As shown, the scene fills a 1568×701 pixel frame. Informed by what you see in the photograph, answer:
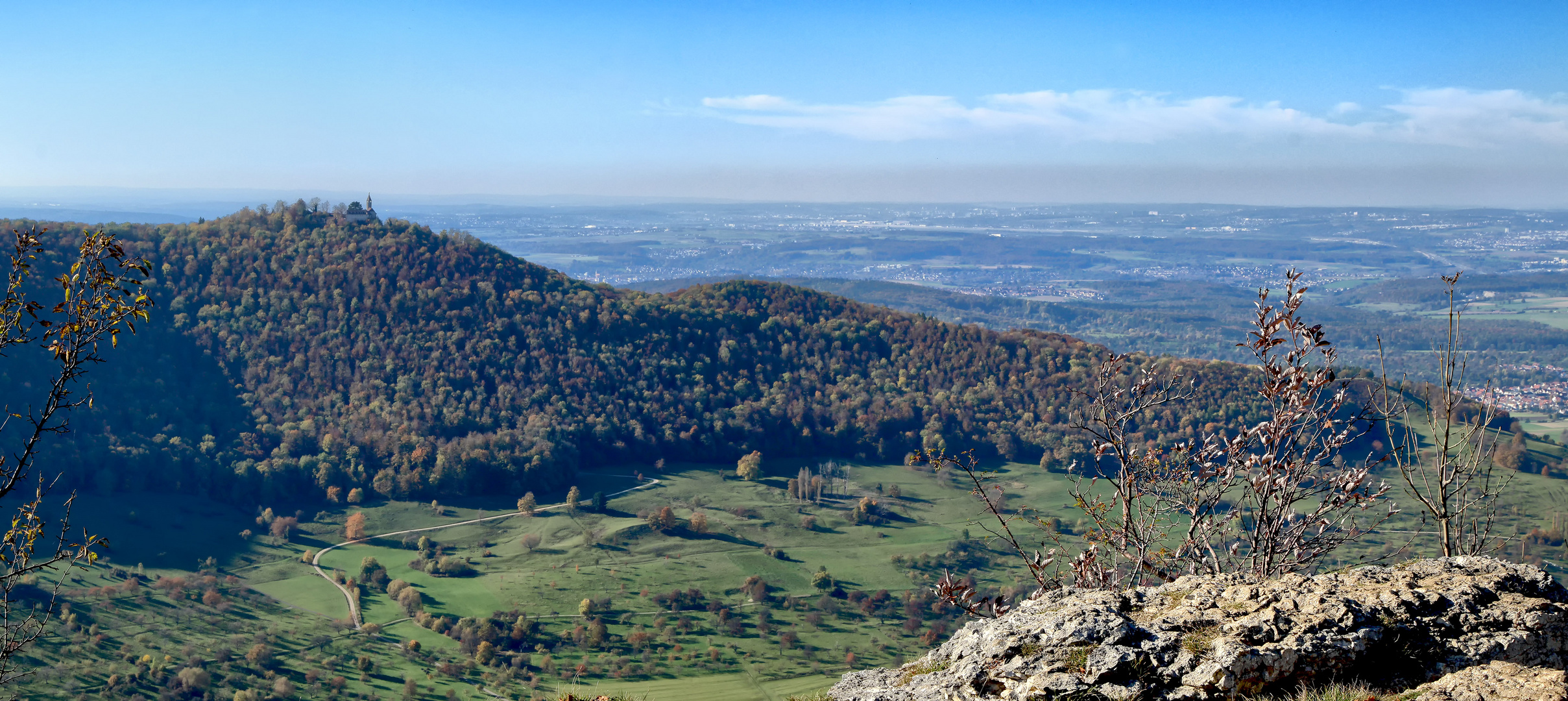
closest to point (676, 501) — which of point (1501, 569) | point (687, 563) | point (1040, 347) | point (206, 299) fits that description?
point (687, 563)

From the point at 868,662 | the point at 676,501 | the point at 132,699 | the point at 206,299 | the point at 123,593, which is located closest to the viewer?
the point at 132,699

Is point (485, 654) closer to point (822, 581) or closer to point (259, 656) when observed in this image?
point (259, 656)

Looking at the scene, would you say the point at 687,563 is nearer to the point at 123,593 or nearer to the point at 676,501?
the point at 676,501

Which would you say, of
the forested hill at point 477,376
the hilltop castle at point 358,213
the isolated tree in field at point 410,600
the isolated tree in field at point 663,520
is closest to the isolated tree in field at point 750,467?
the forested hill at point 477,376

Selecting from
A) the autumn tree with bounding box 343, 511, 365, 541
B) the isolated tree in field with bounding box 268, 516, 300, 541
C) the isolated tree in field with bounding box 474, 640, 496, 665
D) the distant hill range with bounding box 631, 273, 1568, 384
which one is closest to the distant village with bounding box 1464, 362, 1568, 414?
the distant hill range with bounding box 631, 273, 1568, 384

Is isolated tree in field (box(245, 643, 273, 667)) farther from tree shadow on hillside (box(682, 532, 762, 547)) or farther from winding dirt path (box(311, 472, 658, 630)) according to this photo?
tree shadow on hillside (box(682, 532, 762, 547))

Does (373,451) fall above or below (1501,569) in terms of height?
below
